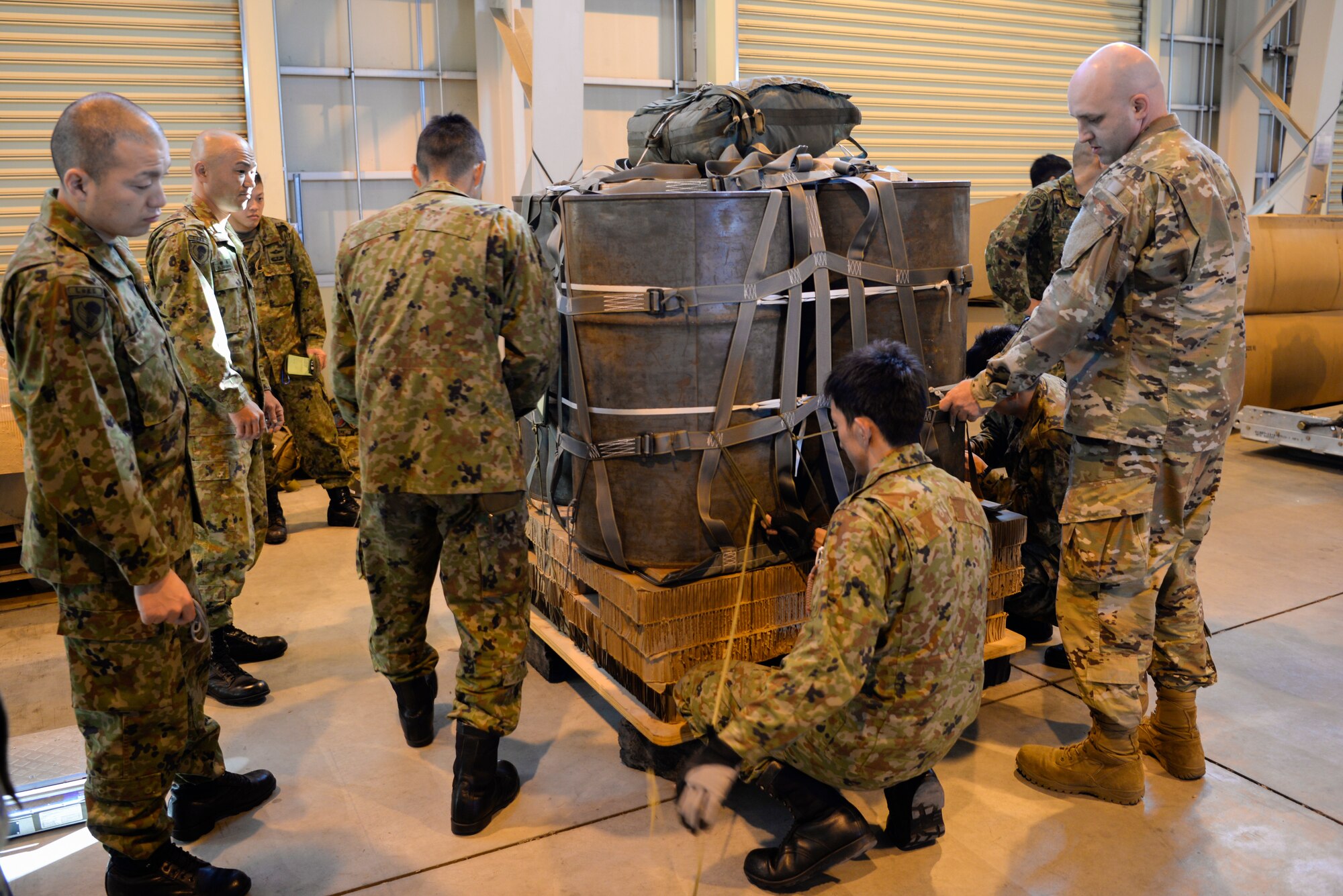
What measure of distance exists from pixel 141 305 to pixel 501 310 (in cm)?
92

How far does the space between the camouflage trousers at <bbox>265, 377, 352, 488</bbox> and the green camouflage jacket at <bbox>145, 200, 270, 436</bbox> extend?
1.93 m

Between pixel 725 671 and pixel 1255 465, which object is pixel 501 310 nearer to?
pixel 725 671

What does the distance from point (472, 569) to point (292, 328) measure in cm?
332

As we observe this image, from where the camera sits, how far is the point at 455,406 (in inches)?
112

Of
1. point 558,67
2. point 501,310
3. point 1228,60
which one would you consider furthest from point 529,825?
point 1228,60

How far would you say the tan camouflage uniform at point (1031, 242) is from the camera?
4562mm

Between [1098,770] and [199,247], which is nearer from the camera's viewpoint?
[1098,770]

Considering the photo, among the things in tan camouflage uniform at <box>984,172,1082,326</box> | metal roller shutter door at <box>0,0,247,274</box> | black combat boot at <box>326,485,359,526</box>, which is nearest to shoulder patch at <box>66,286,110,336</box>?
tan camouflage uniform at <box>984,172,1082,326</box>

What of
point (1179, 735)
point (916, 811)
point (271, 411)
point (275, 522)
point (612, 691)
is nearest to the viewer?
point (916, 811)

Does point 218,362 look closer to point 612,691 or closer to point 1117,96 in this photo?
point 612,691

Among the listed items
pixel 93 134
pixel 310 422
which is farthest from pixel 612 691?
pixel 310 422

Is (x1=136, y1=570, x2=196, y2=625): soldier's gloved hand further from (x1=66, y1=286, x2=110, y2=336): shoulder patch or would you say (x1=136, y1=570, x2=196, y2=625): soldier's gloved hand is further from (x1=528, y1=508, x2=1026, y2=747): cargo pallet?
(x1=528, y1=508, x2=1026, y2=747): cargo pallet

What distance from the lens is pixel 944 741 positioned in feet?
8.89

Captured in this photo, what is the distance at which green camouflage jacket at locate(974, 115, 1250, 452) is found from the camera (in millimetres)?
2898
